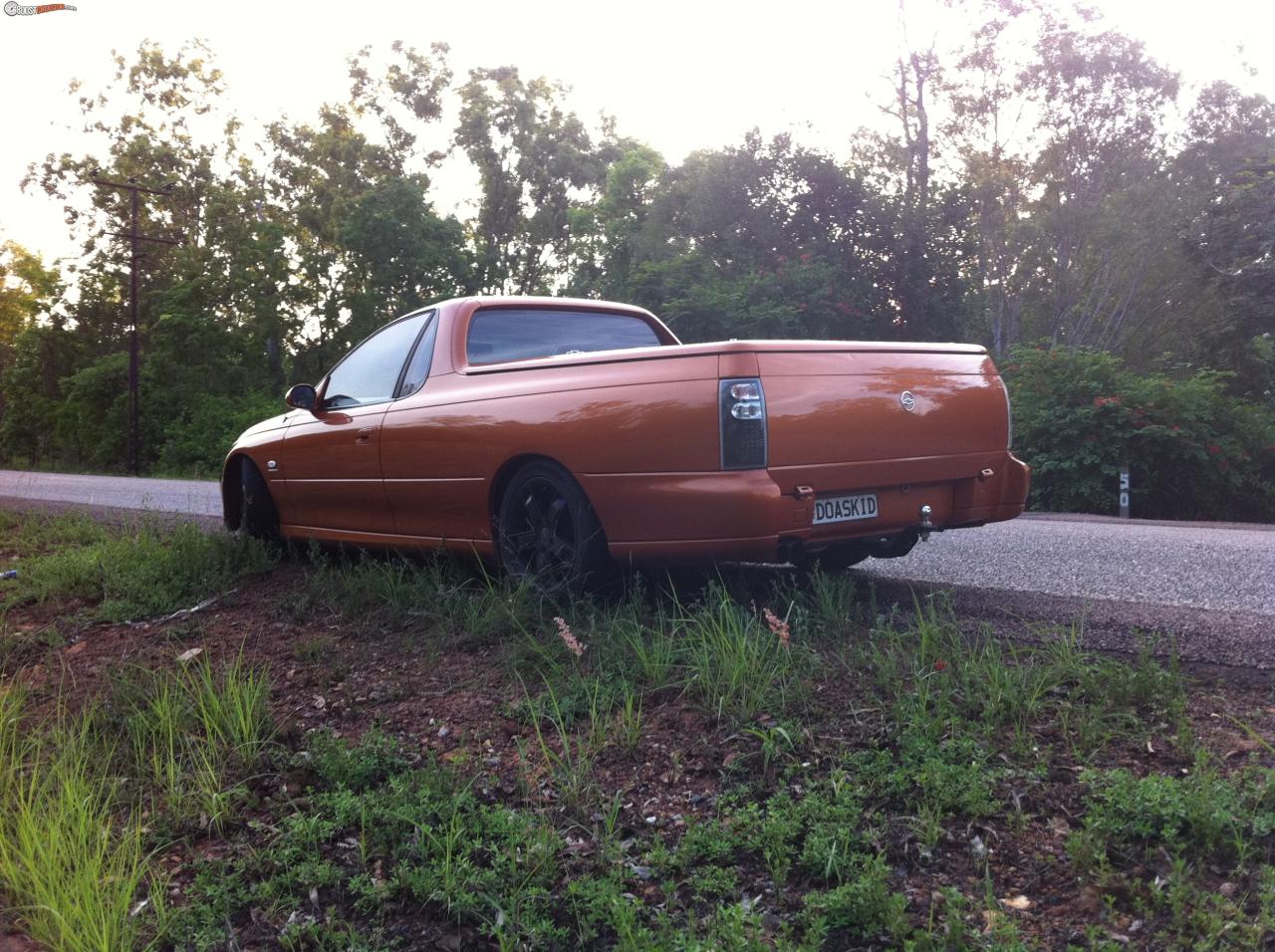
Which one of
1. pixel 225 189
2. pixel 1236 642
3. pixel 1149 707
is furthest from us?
pixel 225 189

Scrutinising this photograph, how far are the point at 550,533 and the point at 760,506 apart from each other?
3.93ft

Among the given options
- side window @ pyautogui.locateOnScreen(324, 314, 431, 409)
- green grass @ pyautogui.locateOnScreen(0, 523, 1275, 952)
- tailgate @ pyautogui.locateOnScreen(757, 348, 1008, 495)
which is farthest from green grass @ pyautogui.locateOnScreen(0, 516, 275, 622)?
tailgate @ pyautogui.locateOnScreen(757, 348, 1008, 495)

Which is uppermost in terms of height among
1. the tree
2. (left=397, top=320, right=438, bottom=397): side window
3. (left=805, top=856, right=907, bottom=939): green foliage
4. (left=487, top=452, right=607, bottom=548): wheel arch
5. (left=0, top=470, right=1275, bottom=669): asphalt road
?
the tree

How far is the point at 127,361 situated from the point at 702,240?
2331 cm

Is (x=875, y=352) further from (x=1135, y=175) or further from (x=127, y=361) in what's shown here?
(x=127, y=361)

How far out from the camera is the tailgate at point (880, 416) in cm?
446

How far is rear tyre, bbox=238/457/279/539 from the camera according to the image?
7535mm

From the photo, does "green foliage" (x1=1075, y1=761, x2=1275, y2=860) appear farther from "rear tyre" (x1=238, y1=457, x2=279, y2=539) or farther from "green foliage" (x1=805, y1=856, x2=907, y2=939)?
"rear tyre" (x1=238, y1=457, x2=279, y2=539)

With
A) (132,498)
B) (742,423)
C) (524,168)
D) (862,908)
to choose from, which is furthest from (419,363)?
(524,168)

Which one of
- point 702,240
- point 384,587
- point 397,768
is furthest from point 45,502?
point 702,240

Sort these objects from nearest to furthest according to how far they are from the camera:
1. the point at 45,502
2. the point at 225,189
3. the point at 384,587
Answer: the point at 384,587 < the point at 45,502 < the point at 225,189

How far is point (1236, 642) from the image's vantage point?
4.04 meters

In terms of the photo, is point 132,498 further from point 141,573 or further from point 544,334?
point 544,334

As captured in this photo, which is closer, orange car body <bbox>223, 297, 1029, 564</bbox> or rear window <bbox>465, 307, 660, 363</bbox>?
orange car body <bbox>223, 297, 1029, 564</bbox>
